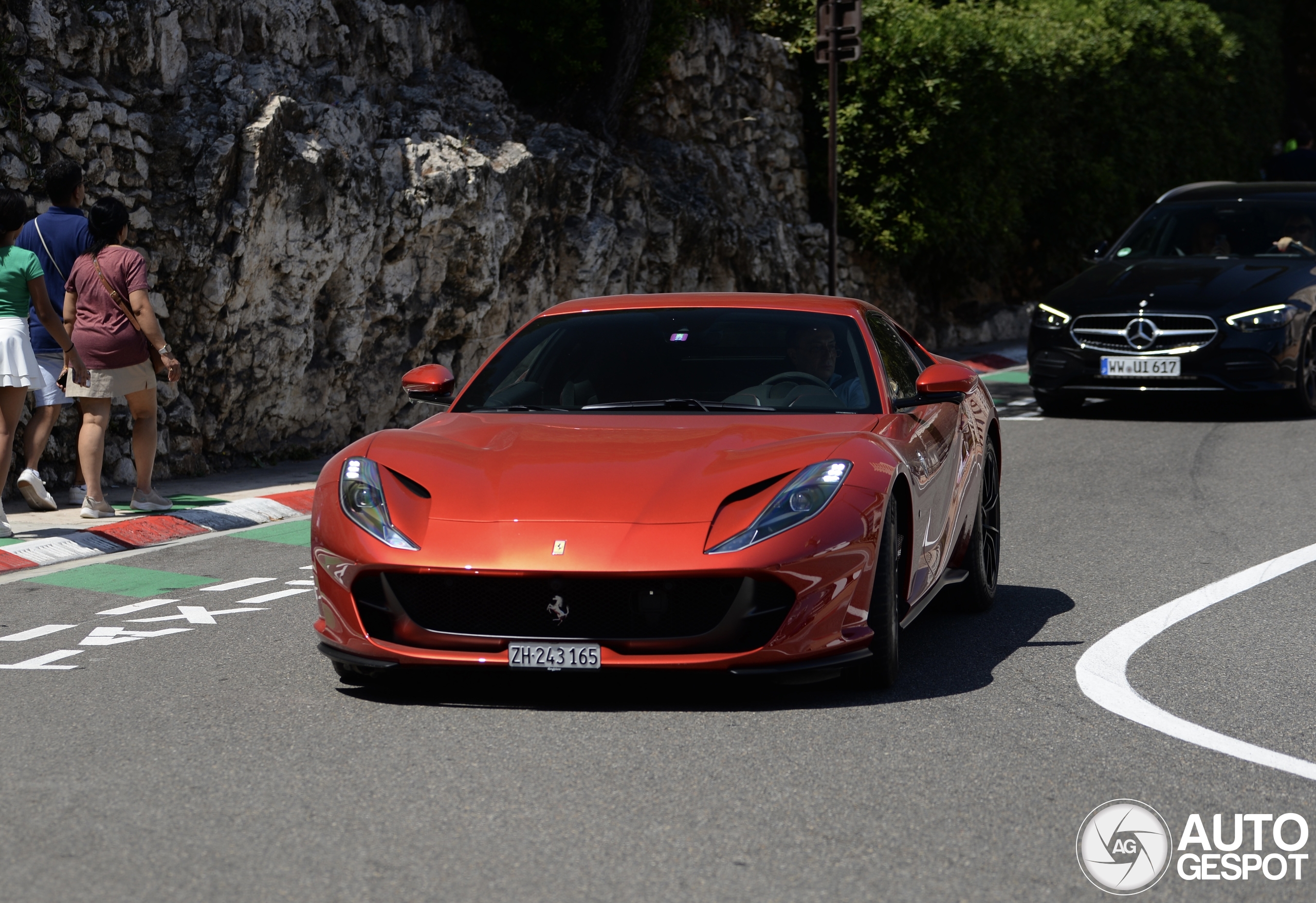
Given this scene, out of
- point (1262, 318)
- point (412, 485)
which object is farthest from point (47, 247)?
point (1262, 318)

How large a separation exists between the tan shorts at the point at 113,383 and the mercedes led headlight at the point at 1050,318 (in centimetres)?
778

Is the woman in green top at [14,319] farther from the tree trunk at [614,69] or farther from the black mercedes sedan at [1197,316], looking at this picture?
the black mercedes sedan at [1197,316]

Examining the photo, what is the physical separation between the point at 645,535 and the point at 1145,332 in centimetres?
965

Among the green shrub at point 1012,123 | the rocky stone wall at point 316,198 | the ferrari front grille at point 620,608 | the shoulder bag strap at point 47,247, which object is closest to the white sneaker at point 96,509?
the rocky stone wall at point 316,198

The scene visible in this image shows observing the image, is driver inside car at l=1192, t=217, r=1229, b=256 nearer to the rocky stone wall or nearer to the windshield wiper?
the rocky stone wall

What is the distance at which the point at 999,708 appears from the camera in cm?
514

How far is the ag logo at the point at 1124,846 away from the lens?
3.66 meters

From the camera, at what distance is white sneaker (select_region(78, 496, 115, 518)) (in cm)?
927

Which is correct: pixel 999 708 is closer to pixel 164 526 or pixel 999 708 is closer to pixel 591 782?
pixel 591 782

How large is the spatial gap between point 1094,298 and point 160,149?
7.65m

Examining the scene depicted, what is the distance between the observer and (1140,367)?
13.6 metres

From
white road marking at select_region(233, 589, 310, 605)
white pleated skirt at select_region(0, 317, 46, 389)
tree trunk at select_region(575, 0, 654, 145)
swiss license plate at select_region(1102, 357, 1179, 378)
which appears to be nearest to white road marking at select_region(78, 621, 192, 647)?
white road marking at select_region(233, 589, 310, 605)

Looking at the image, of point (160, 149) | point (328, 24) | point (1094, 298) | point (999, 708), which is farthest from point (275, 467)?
point (999, 708)

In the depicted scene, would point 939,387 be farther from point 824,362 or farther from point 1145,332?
point 1145,332
